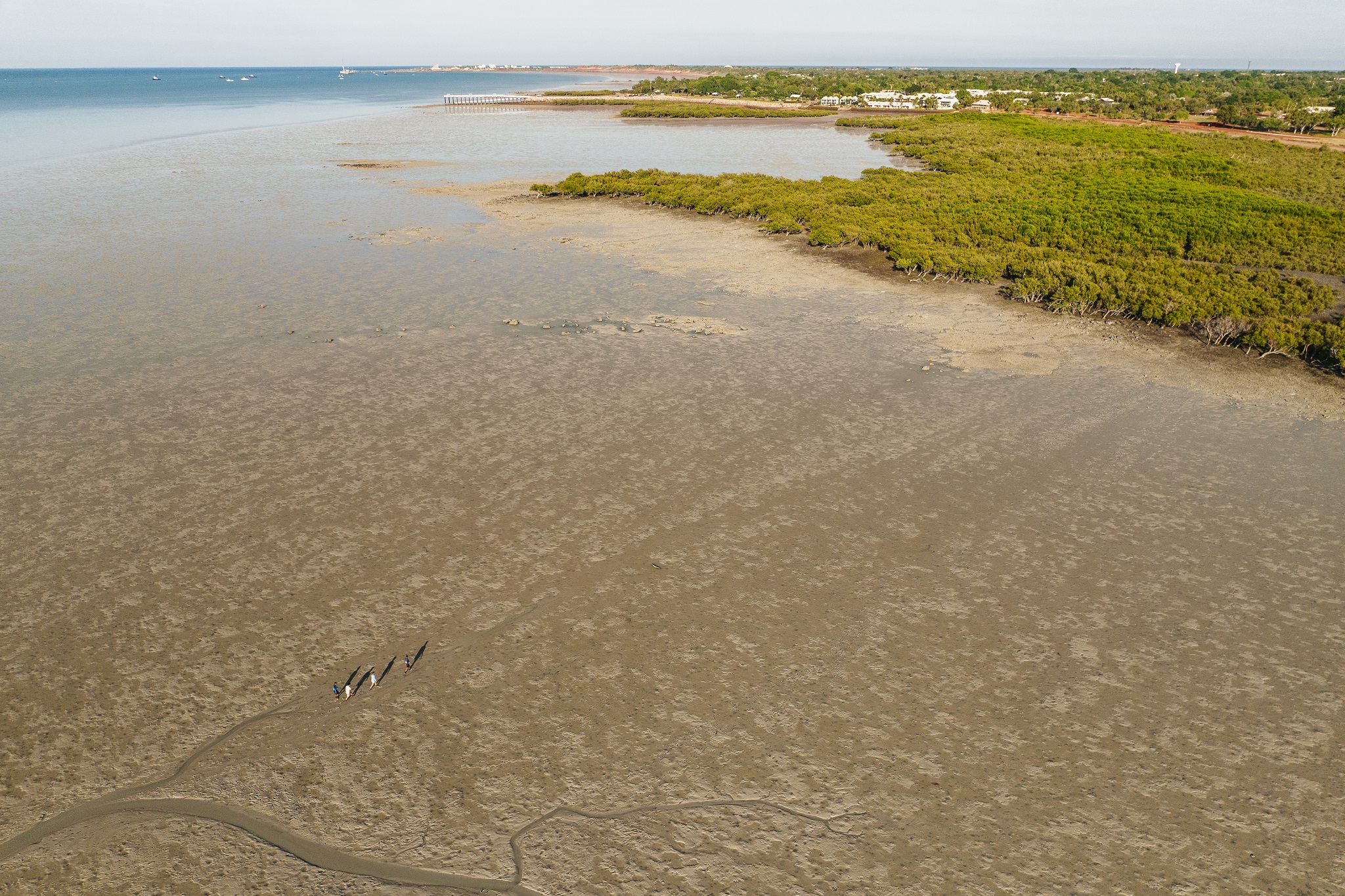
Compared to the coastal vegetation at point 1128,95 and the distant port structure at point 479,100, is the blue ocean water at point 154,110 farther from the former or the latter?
the coastal vegetation at point 1128,95

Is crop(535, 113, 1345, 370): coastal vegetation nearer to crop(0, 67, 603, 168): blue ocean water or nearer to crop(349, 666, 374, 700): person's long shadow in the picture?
crop(349, 666, 374, 700): person's long shadow

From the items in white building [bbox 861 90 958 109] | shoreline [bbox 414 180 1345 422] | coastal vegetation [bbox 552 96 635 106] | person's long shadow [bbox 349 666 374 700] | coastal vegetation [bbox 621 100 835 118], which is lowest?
person's long shadow [bbox 349 666 374 700]

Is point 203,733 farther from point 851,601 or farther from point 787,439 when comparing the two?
point 787,439

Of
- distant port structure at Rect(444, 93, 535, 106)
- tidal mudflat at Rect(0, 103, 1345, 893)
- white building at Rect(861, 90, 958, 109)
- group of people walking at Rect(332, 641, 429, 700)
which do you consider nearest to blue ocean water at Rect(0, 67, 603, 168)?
distant port structure at Rect(444, 93, 535, 106)

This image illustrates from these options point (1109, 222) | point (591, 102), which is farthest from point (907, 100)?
point (1109, 222)

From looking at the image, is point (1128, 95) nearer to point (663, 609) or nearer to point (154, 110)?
point (663, 609)

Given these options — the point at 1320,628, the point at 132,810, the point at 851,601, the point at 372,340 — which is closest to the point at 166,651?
the point at 132,810
